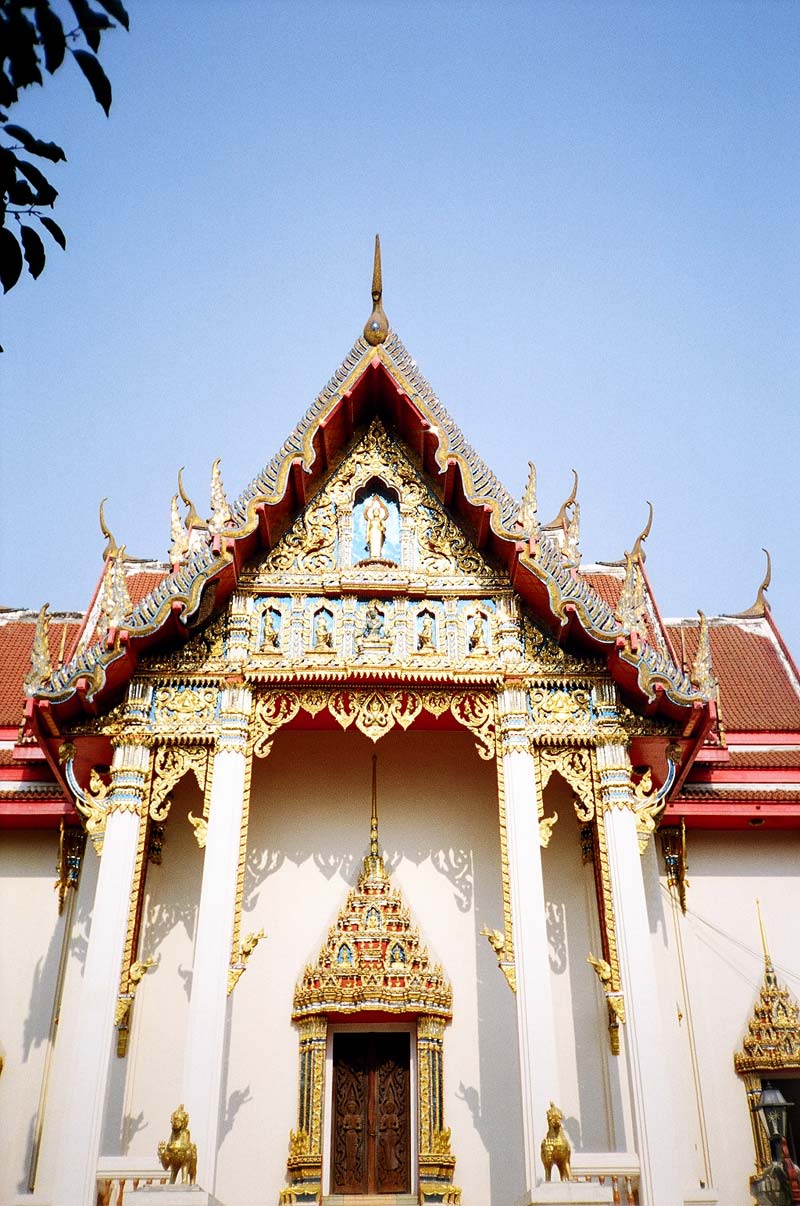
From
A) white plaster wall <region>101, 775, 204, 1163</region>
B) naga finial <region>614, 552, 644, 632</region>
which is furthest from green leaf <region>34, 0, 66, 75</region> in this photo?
white plaster wall <region>101, 775, 204, 1163</region>

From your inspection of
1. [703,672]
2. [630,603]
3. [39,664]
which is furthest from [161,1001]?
[703,672]

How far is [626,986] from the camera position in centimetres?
765

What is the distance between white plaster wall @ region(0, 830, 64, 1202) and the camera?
8828 mm

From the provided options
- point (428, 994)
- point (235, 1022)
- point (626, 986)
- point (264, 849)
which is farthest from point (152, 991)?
point (626, 986)

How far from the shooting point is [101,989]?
750cm

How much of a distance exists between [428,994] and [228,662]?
9.90 ft

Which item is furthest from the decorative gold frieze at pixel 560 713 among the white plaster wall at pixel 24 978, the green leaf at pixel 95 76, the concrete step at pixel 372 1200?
the green leaf at pixel 95 76

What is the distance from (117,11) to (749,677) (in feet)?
31.7

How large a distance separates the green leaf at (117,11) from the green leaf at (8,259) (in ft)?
2.14

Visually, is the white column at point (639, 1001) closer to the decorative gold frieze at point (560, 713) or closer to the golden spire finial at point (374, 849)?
the decorative gold frieze at point (560, 713)

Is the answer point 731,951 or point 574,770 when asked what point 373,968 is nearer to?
point 574,770

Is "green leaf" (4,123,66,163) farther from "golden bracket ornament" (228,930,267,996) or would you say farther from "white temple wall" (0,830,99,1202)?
"white temple wall" (0,830,99,1202)

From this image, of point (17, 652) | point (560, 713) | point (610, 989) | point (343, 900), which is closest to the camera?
point (610, 989)

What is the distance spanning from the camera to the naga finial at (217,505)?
28.1 ft
